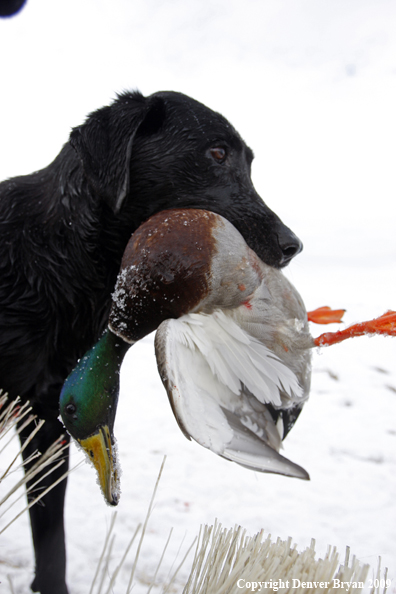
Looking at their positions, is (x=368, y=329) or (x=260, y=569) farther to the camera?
(x=368, y=329)

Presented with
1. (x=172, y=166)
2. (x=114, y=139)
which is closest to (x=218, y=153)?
(x=172, y=166)

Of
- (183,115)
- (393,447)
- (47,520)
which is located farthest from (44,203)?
(393,447)

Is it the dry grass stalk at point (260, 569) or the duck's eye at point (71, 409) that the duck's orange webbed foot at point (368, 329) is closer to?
the dry grass stalk at point (260, 569)

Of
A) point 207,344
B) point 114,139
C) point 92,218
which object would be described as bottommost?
point 207,344

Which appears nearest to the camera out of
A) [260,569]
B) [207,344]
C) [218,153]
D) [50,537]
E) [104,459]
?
[260,569]

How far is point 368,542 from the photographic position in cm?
199

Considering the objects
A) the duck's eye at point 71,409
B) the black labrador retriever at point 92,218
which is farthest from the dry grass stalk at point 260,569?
the black labrador retriever at point 92,218

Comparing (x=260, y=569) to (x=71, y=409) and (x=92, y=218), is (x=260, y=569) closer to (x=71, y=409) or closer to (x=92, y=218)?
(x=71, y=409)

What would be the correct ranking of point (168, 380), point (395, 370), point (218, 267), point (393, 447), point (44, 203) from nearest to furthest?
1. point (168, 380)
2. point (218, 267)
3. point (44, 203)
4. point (393, 447)
5. point (395, 370)

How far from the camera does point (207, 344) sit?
36.8 inches

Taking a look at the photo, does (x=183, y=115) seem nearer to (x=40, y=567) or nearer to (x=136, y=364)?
(x=40, y=567)

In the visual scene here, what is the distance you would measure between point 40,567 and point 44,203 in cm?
147

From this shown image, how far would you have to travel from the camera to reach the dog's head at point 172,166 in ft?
4.29

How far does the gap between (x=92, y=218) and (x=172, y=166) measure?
1.11 feet
